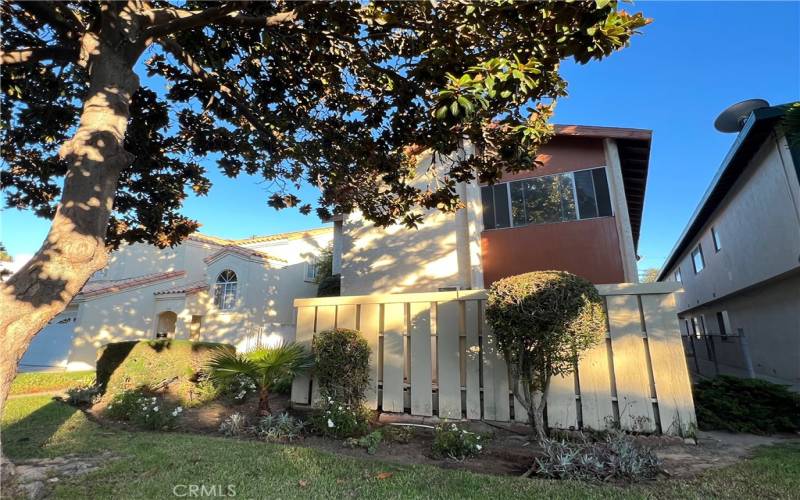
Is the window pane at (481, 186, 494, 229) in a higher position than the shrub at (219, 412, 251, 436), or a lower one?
higher

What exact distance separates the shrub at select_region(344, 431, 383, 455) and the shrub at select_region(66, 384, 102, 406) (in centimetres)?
644

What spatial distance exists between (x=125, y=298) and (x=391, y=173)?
17732mm

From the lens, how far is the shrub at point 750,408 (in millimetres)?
5152

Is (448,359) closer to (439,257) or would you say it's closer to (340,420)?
(340,420)

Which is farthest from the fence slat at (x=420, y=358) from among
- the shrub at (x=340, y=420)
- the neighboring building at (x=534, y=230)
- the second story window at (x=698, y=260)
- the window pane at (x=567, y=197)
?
the second story window at (x=698, y=260)

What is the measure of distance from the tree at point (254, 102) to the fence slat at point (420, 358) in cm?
194

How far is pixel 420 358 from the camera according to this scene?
6.14m

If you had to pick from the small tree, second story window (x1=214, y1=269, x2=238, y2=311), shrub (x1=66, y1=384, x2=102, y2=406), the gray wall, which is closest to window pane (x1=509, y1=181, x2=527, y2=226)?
the gray wall

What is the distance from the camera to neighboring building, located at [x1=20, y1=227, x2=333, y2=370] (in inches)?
666

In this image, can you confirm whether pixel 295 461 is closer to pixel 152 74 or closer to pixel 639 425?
pixel 639 425

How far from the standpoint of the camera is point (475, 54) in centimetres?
478

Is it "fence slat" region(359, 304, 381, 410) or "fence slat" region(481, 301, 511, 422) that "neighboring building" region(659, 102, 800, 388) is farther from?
"fence slat" region(359, 304, 381, 410)

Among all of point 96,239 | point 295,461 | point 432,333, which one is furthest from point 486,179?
point 96,239

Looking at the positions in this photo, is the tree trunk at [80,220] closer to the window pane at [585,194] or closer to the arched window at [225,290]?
the window pane at [585,194]
